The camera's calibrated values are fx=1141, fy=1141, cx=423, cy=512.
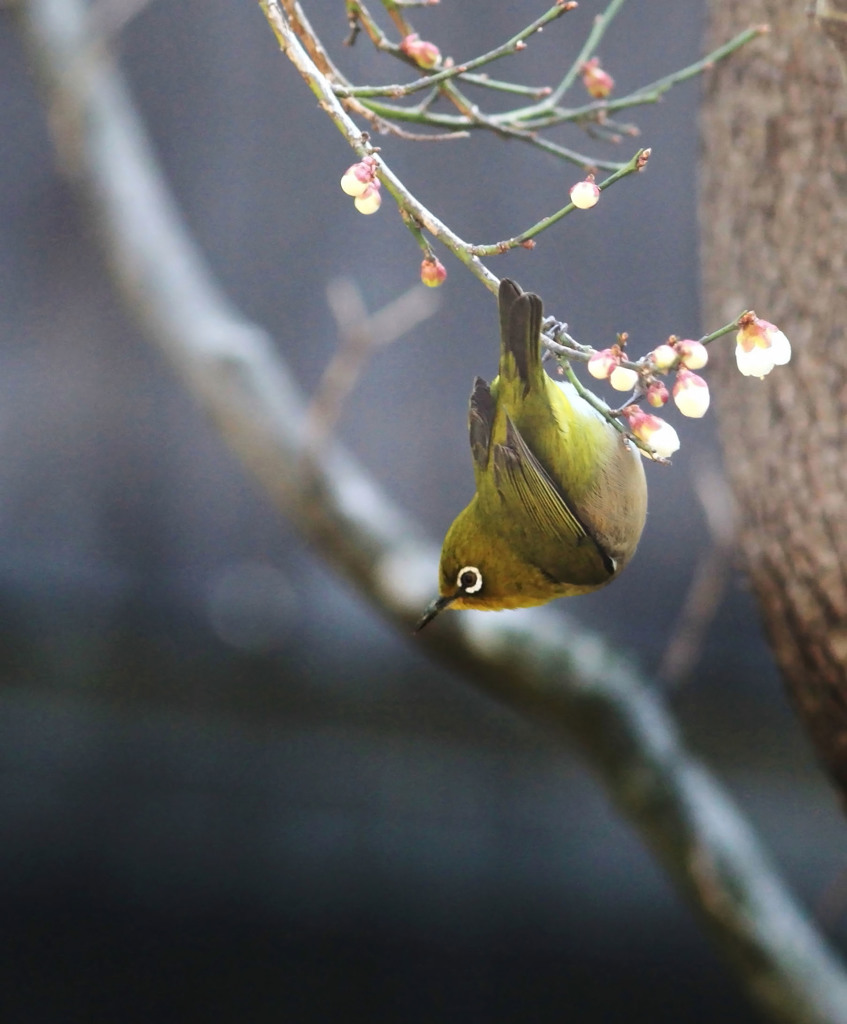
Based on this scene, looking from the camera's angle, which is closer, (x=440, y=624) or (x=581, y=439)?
(x=581, y=439)

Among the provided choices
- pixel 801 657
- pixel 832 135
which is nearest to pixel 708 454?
pixel 801 657

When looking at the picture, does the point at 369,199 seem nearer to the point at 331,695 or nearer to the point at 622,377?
the point at 622,377

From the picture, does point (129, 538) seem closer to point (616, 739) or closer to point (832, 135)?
point (616, 739)

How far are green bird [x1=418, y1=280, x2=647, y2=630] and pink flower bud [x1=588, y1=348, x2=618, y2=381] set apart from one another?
328mm

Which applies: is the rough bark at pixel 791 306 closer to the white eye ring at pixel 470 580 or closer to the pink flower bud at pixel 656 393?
the white eye ring at pixel 470 580

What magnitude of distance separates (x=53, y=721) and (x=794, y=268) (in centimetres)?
202

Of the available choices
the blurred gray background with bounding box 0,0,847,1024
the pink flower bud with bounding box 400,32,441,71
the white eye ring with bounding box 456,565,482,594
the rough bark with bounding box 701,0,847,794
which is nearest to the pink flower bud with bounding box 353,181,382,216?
the pink flower bud with bounding box 400,32,441,71

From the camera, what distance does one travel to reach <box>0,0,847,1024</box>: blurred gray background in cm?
261

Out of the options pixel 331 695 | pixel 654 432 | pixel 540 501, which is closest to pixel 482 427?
pixel 540 501

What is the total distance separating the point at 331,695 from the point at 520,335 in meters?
1.86

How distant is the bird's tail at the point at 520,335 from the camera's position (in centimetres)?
84

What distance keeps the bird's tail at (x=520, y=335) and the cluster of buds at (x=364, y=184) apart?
11 centimetres

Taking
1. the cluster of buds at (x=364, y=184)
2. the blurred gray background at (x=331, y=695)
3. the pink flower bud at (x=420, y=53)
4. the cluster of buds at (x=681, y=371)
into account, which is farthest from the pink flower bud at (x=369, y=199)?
the blurred gray background at (x=331, y=695)

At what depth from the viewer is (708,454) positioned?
254cm
